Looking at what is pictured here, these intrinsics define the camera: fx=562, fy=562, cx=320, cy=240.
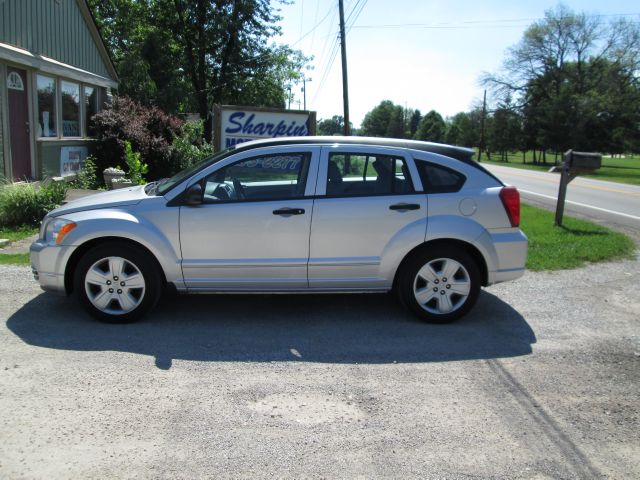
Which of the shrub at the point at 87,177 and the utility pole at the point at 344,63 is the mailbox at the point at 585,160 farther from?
the utility pole at the point at 344,63

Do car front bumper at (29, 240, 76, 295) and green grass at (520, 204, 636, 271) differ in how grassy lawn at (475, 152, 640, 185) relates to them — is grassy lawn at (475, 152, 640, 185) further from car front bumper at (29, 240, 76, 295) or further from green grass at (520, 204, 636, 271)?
car front bumper at (29, 240, 76, 295)

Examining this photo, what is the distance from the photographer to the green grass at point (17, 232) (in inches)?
340

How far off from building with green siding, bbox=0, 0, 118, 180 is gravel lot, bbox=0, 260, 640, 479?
298 inches

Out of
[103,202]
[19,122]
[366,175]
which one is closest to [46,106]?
[19,122]

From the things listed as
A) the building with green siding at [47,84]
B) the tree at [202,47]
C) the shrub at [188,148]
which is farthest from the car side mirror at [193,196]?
the tree at [202,47]

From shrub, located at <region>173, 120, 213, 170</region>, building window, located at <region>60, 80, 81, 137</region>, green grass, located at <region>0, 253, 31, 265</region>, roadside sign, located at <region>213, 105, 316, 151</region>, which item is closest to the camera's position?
green grass, located at <region>0, 253, 31, 265</region>

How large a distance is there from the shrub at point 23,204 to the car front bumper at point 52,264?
4.95 metres

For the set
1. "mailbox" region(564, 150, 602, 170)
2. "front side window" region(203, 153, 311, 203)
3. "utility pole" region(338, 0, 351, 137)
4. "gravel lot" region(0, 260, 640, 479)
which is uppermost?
"utility pole" region(338, 0, 351, 137)

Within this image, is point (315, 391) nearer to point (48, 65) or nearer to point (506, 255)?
point (506, 255)

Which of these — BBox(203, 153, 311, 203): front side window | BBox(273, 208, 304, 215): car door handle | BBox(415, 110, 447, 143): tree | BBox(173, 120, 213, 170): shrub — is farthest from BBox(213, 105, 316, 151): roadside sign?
BBox(415, 110, 447, 143): tree

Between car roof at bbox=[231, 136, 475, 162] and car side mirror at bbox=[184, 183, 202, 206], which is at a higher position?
car roof at bbox=[231, 136, 475, 162]

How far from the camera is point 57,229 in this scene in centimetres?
507

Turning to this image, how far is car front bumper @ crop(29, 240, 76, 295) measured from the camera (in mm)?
5031

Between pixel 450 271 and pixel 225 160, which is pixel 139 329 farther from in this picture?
pixel 450 271
